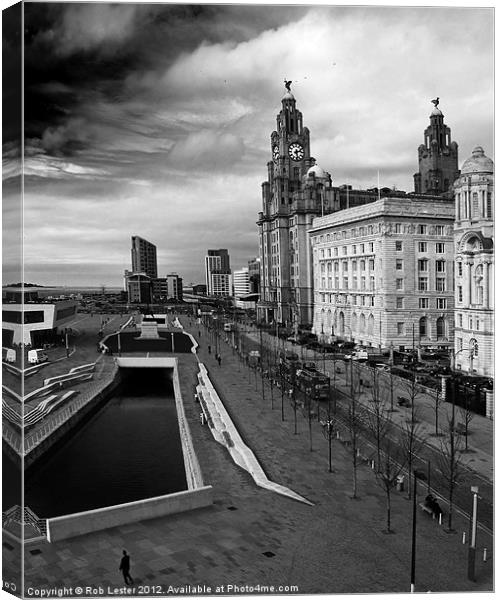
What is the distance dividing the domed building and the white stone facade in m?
8.52

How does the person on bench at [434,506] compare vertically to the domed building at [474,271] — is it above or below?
below

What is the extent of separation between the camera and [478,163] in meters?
18.0

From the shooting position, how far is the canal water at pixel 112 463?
17.6 m

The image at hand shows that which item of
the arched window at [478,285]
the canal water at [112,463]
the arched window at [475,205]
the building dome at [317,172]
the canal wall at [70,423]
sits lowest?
the canal water at [112,463]

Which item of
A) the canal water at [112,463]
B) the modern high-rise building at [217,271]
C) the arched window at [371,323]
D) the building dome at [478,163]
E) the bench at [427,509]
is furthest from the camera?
the arched window at [371,323]

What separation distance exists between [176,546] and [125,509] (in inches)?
61.8

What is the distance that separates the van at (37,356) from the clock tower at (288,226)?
41677mm

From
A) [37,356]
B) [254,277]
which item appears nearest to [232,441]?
[37,356]

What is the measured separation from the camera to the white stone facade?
127 feet

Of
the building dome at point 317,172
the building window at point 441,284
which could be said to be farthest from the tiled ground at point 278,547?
the building dome at point 317,172

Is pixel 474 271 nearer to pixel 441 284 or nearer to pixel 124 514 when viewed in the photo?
pixel 441 284

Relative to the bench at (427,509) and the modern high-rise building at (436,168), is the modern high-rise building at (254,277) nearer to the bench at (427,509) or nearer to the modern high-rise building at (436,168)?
the modern high-rise building at (436,168)

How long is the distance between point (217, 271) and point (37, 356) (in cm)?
2070

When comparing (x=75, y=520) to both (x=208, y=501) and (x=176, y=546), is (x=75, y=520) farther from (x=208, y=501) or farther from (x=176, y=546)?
(x=208, y=501)
